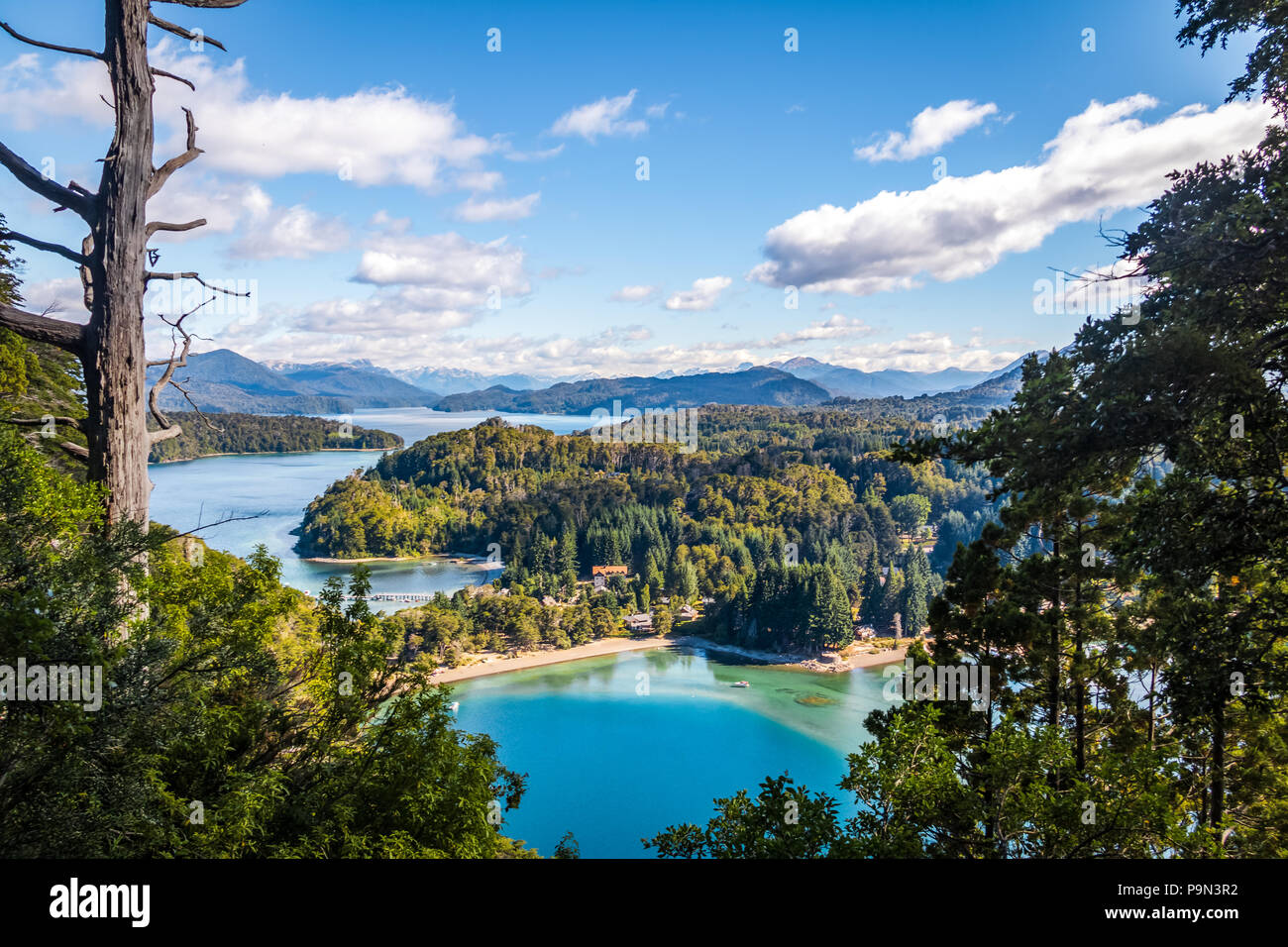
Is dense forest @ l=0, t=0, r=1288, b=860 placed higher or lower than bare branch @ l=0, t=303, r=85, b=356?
lower

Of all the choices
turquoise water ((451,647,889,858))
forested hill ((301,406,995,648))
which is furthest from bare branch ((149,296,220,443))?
forested hill ((301,406,995,648))

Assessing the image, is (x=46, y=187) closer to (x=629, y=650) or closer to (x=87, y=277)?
(x=87, y=277)

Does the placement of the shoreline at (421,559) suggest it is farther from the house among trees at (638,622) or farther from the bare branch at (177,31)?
the bare branch at (177,31)

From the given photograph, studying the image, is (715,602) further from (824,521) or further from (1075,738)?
(1075,738)

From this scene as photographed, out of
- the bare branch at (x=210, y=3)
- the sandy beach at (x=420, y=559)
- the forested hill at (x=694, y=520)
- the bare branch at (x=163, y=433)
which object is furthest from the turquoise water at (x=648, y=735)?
the sandy beach at (x=420, y=559)

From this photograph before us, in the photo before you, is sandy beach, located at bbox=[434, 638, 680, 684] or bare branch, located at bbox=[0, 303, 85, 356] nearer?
bare branch, located at bbox=[0, 303, 85, 356]

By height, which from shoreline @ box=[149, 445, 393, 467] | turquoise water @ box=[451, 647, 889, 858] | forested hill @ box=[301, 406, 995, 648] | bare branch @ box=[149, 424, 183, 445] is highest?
shoreline @ box=[149, 445, 393, 467]

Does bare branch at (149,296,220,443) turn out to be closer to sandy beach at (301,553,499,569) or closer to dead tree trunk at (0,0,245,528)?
dead tree trunk at (0,0,245,528)

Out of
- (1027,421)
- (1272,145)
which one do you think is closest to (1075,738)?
(1027,421)
